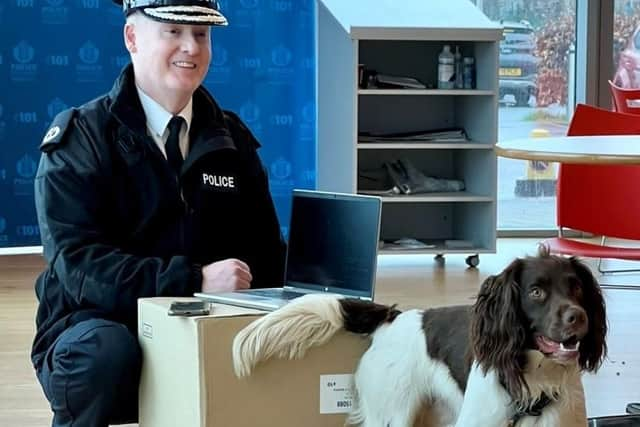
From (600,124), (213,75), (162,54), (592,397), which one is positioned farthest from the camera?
(213,75)

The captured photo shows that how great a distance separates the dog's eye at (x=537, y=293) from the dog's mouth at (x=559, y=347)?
0.23 ft

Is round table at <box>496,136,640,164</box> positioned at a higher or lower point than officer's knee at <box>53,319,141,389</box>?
higher

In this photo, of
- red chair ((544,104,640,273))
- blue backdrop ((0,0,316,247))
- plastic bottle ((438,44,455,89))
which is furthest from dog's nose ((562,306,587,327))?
blue backdrop ((0,0,316,247))

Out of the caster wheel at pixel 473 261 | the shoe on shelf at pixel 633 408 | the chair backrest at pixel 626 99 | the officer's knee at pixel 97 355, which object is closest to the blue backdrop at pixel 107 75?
the caster wheel at pixel 473 261

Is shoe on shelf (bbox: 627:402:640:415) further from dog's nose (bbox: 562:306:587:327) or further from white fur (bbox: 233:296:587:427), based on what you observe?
dog's nose (bbox: 562:306:587:327)

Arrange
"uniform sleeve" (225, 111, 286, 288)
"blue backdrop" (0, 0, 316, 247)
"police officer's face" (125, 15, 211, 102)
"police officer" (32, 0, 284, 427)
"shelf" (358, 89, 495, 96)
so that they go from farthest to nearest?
1. "blue backdrop" (0, 0, 316, 247)
2. "shelf" (358, 89, 495, 96)
3. "uniform sleeve" (225, 111, 286, 288)
4. "police officer's face" (125, 15, 211, 102)
5. "police officer" (32, 0, 284, 427)

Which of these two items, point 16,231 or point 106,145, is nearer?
point 106,145

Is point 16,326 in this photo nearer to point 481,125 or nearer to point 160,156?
point 160,156

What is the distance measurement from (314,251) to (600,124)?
1816 mm

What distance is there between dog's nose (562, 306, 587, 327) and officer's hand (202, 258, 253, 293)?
690mm

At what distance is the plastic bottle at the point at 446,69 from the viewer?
543 centimetres

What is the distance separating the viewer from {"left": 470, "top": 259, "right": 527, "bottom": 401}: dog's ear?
6.21 ft

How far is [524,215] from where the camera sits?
21.1 ft

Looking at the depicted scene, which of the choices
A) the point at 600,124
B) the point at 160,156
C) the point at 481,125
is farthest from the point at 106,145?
the point at 481,125
